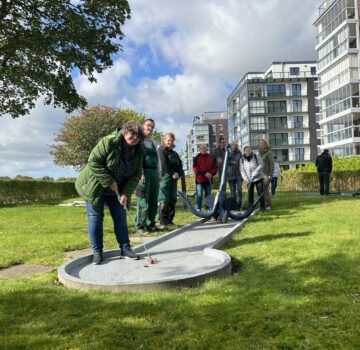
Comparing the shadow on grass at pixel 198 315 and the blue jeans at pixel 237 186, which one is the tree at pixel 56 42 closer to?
the blue jeans at pixel 237 186

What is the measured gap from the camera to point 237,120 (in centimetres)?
9156

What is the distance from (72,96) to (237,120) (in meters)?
75.0

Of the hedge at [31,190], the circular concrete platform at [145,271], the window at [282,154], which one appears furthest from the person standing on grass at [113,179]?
the window at [282,154]

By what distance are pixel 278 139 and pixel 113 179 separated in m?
79.2

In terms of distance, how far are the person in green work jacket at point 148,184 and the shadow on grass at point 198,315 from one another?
3.78 metres

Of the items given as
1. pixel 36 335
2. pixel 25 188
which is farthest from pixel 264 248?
pixel 25 188

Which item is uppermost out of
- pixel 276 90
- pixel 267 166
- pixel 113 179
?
pixel 276 90

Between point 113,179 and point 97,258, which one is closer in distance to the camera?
point 113,179

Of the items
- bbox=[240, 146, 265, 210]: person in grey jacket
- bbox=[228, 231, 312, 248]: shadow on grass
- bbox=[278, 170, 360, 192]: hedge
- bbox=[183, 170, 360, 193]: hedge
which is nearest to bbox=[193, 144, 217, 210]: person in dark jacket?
bbox=[240, 146, 265, 210]: person in grey jacket

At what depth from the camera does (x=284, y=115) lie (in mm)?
82625

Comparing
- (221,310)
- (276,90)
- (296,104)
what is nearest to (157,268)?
(221,310)

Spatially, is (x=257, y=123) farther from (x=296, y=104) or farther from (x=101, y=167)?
(x=101, y=167)

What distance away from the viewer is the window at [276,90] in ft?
270

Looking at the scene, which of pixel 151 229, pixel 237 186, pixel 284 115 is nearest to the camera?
pixel 151 229
